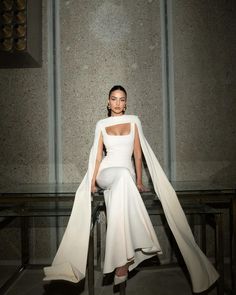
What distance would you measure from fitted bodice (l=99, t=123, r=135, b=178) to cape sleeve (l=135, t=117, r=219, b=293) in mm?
260

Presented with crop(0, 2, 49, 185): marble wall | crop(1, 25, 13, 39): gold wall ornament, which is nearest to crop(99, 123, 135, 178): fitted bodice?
crop(0, 2, 49, 185): marble wall

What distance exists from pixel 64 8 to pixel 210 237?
2416mm

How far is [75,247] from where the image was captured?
5.29 ft

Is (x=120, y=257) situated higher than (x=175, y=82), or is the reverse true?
(x=175, y=82)

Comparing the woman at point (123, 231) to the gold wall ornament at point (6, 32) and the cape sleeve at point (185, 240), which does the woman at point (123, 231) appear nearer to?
the cape sleeve at point (185, 240)

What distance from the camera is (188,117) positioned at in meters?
2.31

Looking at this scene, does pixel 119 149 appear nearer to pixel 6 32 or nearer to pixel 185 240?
pixel 185 240

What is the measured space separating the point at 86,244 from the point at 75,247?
3.0 inches

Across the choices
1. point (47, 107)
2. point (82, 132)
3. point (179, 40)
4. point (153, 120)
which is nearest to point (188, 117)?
point (153, 120)

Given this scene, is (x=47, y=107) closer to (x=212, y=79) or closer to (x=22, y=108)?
(x=22, y=108)

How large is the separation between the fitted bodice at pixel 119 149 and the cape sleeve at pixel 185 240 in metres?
0.26

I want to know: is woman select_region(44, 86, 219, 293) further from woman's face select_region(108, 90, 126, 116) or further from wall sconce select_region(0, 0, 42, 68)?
wall sconce select_region(0, 0, 42, 68)

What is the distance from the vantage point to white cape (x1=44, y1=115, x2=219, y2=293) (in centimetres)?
158

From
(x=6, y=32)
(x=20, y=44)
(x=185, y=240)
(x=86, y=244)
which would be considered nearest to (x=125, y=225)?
(x=86, y=244)
